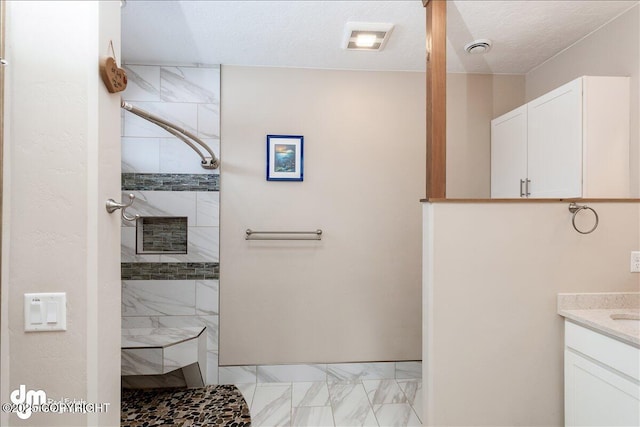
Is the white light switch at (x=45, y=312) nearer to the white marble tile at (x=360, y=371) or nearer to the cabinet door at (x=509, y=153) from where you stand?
the white marble tile at (x=360, y=371)

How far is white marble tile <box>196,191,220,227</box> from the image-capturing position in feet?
9.03

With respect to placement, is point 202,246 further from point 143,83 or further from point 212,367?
point 143,83

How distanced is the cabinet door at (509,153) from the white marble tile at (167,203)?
7.48ft

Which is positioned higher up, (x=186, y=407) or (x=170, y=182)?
(x=170, y=182)

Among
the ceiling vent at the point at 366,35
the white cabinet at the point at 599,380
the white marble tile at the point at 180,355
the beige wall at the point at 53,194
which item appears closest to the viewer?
the beige wall at the point at 53,194

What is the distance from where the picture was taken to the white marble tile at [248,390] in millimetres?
2531

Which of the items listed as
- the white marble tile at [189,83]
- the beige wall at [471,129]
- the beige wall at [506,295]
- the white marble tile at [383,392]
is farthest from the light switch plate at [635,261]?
the white marble tile at [189,83]

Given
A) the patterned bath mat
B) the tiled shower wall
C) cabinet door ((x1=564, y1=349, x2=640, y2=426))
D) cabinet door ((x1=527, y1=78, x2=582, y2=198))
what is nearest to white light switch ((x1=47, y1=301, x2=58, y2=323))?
the patterned bath mat

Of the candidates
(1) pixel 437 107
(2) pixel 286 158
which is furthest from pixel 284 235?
(1) pixel 437 107

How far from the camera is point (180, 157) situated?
8.99ft

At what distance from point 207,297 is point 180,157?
1.06 metres

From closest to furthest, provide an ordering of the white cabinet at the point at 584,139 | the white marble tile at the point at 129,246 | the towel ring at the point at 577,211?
the towel ring at the point at 577,211 → the white cabinet at the point at 584,139 → the white marble tile at the point at 129,246

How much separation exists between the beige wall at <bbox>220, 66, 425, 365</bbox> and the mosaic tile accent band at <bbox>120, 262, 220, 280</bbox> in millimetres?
110

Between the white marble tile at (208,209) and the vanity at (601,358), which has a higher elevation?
the white marble tile at (208,209)
